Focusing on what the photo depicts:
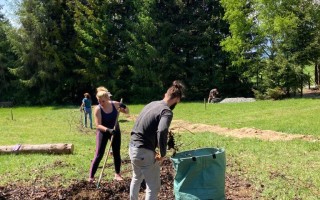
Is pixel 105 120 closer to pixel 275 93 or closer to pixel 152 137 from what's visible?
pixel 152 137

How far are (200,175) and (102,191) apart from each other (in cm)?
226

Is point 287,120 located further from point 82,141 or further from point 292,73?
point 292,73

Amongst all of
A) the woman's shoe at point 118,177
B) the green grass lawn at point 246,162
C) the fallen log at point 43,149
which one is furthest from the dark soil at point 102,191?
the fallen log at point 43,149

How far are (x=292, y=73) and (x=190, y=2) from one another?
542 inches

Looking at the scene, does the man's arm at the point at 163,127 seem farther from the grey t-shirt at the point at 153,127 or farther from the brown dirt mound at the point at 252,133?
the brown dirt mound at the point at 252,133

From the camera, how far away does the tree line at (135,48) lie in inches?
1428

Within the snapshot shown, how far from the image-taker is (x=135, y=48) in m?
37.0

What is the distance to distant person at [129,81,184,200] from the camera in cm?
454

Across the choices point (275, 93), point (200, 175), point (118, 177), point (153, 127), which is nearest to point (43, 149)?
point (118, 177)

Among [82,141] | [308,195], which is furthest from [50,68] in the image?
[308,195]

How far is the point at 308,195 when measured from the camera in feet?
21.1

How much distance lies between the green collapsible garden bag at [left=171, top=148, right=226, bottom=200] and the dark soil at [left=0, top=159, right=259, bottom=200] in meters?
1.51

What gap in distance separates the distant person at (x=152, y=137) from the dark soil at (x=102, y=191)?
1.31m

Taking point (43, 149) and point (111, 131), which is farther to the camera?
point (43, 149)
